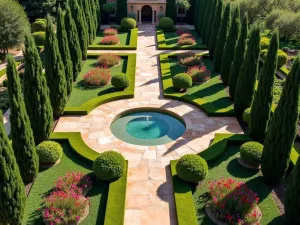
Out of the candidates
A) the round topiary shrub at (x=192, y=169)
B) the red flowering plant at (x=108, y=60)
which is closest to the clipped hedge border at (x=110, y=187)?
the round topiary shrub at (x=192, y=169)

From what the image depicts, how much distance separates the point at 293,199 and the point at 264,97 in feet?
20.0

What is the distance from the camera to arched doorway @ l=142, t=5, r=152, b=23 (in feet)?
165

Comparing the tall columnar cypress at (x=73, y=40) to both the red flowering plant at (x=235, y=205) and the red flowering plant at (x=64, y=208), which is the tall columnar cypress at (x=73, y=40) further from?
the red flowering plant at (x=235, y=205)

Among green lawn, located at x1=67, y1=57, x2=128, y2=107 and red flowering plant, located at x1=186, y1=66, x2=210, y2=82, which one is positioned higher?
red flowering plant, located at x1=186, y1=66, x2=210, y2=82

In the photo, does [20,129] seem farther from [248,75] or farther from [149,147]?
[248,75]

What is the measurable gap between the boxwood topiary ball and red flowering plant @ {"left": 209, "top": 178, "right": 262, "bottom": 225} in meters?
7.64

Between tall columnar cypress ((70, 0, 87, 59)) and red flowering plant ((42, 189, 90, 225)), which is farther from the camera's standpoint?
tall columnar cypress ((70, 0, 87, 59))

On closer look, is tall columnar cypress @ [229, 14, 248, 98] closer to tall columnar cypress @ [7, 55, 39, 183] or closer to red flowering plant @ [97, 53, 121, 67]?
red flowering plant @ [97, 53, 121, 67]

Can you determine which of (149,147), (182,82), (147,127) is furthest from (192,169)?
(182,82)

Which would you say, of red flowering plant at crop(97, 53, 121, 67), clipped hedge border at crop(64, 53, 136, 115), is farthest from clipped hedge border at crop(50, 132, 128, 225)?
red flowering plant at crop(97, 53, 121, 67)

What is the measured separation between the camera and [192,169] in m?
13.7

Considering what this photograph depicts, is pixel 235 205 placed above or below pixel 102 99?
below

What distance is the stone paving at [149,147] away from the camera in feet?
42.6

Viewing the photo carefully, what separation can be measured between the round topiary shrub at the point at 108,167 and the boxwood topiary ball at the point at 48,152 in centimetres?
243
